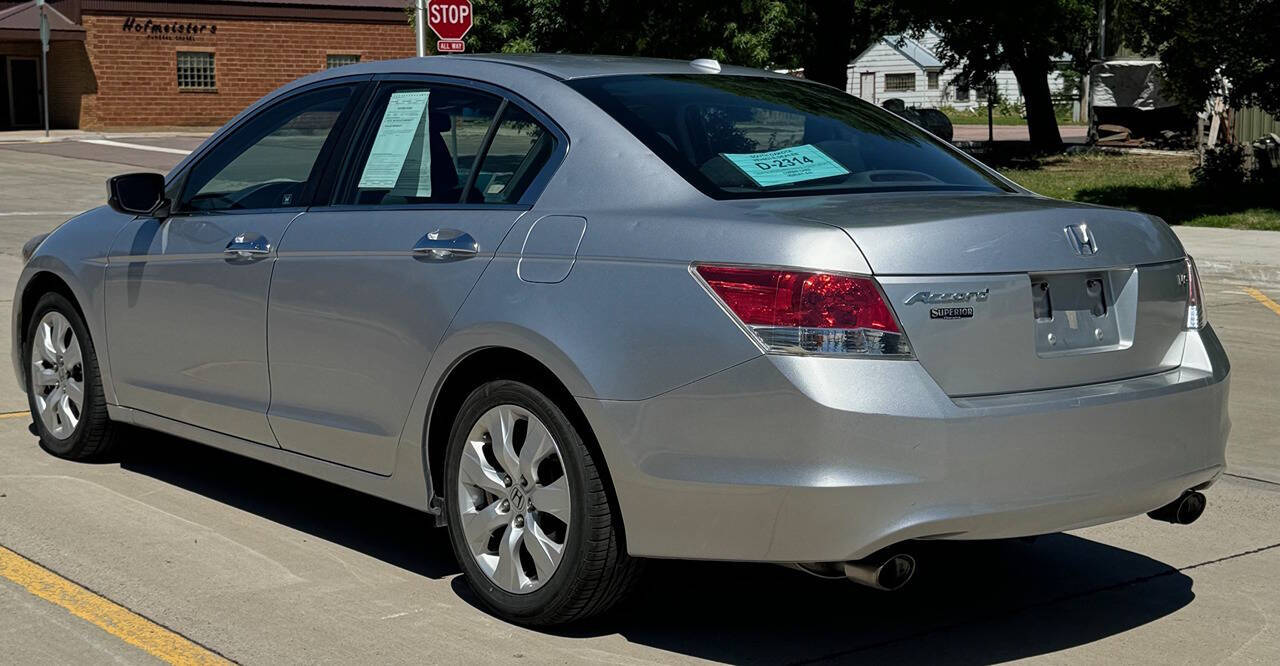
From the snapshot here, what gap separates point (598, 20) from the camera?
98.5ft

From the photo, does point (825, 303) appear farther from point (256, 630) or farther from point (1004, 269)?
point (256, 630)

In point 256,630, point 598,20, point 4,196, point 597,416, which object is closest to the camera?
point 597,416

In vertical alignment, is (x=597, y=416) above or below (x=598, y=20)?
below

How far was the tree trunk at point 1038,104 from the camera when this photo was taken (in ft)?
123

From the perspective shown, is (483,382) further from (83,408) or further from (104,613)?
(83,408)

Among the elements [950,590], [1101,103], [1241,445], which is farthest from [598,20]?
[950,590]

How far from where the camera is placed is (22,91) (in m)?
49.0

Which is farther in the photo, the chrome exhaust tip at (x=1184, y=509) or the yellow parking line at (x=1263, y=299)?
the yellow parking line at (x=1263, y=299)

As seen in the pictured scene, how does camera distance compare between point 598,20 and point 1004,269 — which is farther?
point 598,20

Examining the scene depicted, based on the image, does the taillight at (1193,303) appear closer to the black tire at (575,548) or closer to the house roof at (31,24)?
the black tire at (575,548)

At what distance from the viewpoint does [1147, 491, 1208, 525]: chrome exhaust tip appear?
4617 millimetres

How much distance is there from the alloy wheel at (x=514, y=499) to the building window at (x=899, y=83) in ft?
261

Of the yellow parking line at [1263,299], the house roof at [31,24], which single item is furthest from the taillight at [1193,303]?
the house roof at [31,24]

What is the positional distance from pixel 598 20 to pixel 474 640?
2638 centimetres
